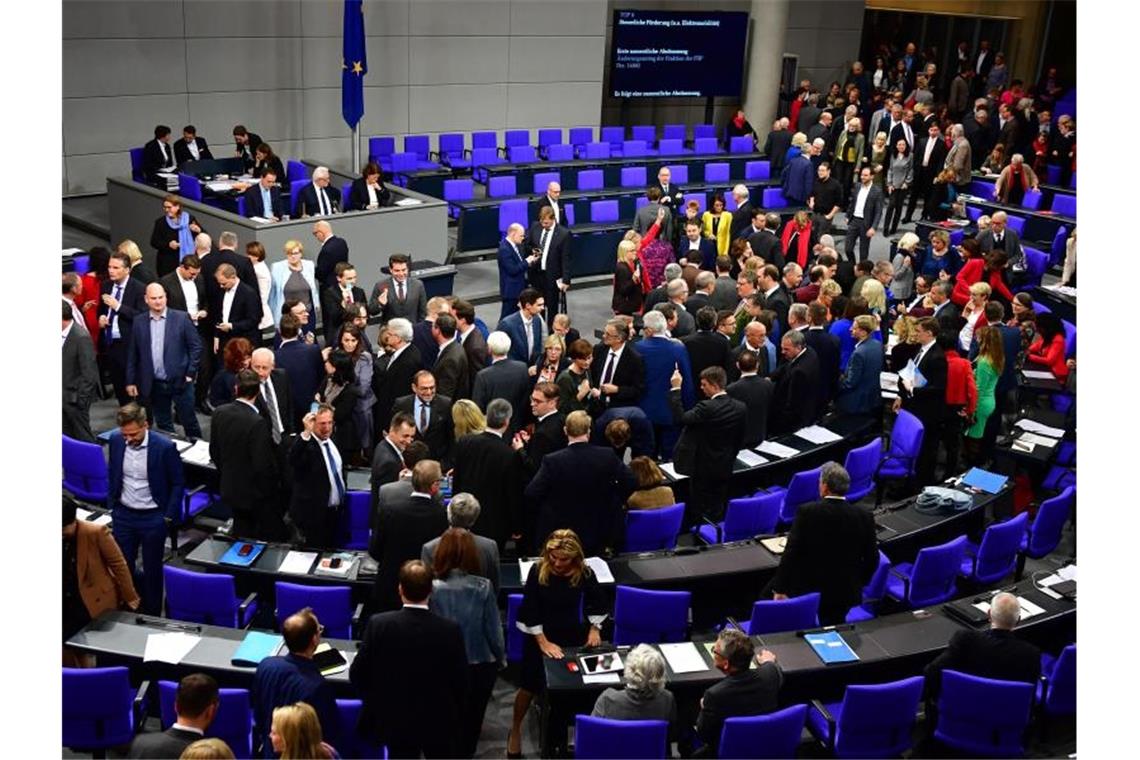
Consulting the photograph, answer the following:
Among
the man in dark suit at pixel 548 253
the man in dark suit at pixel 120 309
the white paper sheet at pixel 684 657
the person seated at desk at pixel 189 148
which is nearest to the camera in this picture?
the white paper sheet at pixel 684 657

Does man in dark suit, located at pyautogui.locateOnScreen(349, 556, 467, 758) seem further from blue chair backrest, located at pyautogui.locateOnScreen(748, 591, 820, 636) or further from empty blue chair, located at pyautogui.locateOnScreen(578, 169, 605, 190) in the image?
empty blue chair, located at pyautogui.locateOnScreen(578, 169, 605, 190)

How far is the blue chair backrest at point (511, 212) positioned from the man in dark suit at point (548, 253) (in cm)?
217

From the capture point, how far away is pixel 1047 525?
24.0ft

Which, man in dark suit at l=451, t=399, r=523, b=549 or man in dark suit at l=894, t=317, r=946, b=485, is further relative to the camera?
man in dark suit at l=894, t=317, r=946, b=485

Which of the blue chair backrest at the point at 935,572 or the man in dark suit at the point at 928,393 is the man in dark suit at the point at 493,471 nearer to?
the blue chair backrest at the point at 935,572

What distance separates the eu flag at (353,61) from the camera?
48.2ft

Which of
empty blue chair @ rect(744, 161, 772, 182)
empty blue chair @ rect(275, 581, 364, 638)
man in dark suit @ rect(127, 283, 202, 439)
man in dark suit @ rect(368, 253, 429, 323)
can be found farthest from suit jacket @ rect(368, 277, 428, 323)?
empty blue chair @ rect(744, 161, 772, 182)

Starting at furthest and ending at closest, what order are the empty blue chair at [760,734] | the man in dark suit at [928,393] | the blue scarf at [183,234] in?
the blue scarf at [183,234]
the man in dark suit at [928,393]
the empty blue chair at [760,734]

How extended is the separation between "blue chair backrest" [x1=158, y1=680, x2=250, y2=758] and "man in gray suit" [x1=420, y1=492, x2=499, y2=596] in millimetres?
990

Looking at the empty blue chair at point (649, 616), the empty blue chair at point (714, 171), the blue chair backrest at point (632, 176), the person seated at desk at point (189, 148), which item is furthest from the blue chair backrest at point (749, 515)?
the empty blue chair at point (714, 171)

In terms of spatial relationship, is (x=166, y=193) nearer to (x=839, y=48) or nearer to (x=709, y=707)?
(x=709, y=707)

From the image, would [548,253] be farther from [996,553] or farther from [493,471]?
[996,553]

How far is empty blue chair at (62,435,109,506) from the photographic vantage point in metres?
7.25

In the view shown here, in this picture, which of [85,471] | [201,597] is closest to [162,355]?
[85,471]
